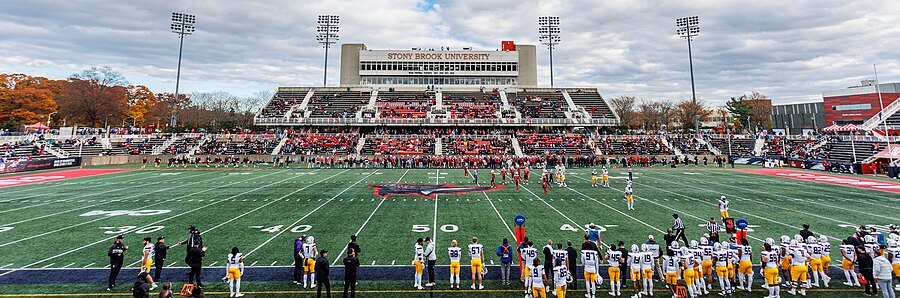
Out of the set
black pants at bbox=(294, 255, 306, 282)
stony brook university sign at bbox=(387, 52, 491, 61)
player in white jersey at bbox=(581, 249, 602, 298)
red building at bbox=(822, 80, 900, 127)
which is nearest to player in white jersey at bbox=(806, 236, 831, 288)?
player in white jersey at bbox=(581, 249, 602, 298)

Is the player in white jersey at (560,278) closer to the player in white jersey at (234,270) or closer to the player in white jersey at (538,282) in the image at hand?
the player in white jersey at (538,282)

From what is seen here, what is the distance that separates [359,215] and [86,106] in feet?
216

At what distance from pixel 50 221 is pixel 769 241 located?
21992 millimetres

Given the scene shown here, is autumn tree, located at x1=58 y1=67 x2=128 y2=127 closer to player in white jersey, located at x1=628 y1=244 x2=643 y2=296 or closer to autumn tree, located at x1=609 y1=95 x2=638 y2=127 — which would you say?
player in white jersey, located at x1=628 y1=244 x2=643 y2=296

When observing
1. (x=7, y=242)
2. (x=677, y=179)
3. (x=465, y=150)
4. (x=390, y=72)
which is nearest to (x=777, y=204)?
(x=677, y=179)

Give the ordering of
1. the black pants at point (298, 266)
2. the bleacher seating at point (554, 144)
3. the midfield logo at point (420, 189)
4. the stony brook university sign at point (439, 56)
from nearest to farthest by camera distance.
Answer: the black pants at point (298, 266), the midfield logo at point (420, 189), the bleacher seating at point (554, 144), the stony brook university sign at point (439, 56)

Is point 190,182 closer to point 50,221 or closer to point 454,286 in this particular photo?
point 50,221

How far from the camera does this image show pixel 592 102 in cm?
6378

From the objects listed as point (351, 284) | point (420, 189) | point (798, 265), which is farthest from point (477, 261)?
point (420, 189)

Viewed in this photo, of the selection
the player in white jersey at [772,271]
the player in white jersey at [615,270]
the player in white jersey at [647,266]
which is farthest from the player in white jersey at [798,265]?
the player in white jersey at [615,270]

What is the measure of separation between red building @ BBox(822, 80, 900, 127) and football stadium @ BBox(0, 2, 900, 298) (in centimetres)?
2818

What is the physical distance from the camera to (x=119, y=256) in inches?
322

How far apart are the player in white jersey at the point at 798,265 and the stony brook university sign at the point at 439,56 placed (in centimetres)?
6453

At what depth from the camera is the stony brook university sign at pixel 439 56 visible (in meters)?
69.8
